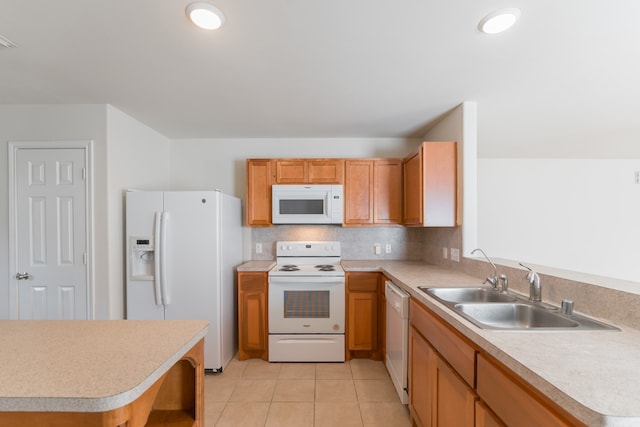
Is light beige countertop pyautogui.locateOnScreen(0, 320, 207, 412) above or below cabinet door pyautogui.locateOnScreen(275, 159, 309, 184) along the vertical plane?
below

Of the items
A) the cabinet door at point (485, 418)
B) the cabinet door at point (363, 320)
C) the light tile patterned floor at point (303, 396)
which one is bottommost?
the light tile patterned floor at point (303, 396)

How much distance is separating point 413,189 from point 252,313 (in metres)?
2.00

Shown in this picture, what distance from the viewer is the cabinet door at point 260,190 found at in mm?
2988

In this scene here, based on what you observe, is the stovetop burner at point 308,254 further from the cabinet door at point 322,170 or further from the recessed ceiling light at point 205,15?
the recessed ceiling light at point 205,15

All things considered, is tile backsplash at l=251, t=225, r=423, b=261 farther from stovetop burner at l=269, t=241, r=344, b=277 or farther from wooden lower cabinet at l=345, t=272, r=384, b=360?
wooden lower cabinet at l=345, t=272, r=384, b=360

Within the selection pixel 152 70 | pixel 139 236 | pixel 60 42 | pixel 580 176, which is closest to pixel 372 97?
pixel 152 70

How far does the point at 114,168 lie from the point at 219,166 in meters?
1.11

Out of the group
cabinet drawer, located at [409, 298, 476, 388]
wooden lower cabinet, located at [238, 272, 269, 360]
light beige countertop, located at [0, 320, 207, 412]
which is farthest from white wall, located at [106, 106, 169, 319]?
cabinet drawer, located at [409, 298, 476, 388]

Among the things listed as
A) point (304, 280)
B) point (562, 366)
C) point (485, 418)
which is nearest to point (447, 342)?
point (485, 418)

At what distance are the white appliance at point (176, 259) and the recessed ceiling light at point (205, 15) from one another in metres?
1.38

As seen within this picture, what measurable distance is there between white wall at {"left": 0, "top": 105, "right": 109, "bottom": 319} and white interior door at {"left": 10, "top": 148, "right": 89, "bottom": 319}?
0.09 metres

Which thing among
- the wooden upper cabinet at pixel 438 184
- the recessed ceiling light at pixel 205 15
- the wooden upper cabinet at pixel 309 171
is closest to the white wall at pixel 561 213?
the wooden upper cabinet at pixel 438 184

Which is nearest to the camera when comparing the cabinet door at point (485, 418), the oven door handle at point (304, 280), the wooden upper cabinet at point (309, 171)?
the cabinet door at point (485, 418)

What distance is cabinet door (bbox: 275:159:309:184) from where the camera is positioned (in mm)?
2984
